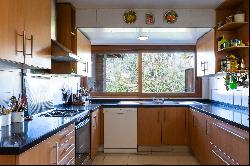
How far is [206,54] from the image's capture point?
5137mm

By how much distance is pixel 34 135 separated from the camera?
2.11 metres

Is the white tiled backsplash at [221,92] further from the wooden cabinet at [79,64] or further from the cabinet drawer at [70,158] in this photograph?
the wooden cabinet at [79,64]

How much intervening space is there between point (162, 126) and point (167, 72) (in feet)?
4.35

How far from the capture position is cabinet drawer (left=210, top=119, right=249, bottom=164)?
8.27ft

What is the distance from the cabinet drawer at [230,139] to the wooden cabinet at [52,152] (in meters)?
1.27

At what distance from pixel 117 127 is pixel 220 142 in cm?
236

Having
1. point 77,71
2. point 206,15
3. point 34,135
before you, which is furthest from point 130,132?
point 34,135

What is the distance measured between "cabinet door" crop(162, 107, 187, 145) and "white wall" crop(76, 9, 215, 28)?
1.42 meters

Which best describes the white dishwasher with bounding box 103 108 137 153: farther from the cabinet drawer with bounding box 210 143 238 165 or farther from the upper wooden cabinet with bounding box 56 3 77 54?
the cabinet drawer with bounding box 210 143 238 165

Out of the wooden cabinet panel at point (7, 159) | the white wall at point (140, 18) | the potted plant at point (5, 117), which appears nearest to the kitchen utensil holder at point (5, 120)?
the potted plant at point (5, 117)

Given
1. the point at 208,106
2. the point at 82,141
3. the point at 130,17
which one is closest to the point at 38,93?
the point at 82,141

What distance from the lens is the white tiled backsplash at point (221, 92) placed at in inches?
168

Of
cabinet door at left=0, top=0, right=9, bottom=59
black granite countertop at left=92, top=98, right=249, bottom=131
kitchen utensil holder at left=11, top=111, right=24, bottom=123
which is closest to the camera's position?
cabinet door at left=0, top=0, right=9, bottom=59

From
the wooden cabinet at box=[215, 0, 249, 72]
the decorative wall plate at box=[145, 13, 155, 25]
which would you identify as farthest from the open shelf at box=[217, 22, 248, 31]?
the decorative wall plate at box=[145, 13, 155, 25]
